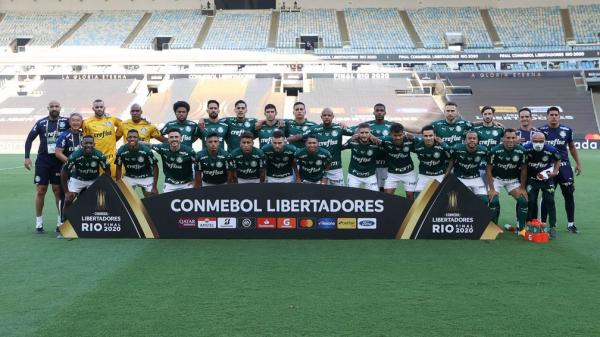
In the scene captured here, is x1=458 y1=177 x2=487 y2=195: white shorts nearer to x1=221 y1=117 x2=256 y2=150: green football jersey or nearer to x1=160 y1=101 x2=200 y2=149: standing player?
x1=221 y1=117 x2=256 y2=150: green football jersey

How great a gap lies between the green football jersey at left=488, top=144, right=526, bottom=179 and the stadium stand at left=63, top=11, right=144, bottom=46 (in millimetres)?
37044

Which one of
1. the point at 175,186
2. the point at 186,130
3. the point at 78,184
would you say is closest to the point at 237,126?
the point at 186,130

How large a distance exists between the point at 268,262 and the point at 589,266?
3.34 m

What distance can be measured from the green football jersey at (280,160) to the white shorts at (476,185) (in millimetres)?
2487

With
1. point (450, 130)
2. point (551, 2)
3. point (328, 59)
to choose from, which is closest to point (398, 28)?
point (328, 59)

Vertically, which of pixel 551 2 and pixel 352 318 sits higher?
pixel 551 2

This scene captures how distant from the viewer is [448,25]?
41.0m

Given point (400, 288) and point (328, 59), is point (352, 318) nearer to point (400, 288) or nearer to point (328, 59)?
point (400, 288)

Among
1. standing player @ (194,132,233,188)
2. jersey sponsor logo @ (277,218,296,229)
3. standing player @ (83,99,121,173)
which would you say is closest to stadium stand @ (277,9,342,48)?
standing player @ (83,99,121,173)

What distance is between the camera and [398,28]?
41250 mm

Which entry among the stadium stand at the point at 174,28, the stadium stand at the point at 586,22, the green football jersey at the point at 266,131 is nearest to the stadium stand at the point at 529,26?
the stadium stand at the point at 586,22

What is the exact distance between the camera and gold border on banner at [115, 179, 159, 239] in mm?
7059

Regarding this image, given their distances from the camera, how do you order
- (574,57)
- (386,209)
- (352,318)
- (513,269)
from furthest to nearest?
(574,57)
(386,209)
(513,269)
(352,318)

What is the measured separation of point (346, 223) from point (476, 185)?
209cm
